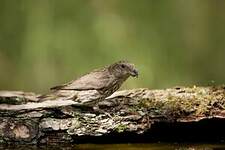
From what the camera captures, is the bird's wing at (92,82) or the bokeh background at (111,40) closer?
the bird's wing at (92,82)

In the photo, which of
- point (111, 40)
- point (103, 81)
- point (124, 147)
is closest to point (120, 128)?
point (124, 147)

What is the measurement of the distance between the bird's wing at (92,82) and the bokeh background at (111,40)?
591 mm

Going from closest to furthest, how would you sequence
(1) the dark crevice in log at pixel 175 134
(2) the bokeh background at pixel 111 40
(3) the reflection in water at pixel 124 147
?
(3) the reflection in water at pixel 124 147, (1) the dark crevice in log at pixel 175 134, (2) the bokeh background at pixel 111 40

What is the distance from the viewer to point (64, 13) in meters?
2.41

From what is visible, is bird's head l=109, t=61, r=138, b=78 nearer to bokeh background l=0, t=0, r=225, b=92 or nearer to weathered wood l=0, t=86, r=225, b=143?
weathered wood l=0, t=86, r=225, b=143

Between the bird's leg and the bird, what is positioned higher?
the bird

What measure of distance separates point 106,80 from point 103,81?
0.01 m

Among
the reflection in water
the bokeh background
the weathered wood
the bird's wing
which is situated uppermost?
the bokeh background

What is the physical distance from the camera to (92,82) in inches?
70.9

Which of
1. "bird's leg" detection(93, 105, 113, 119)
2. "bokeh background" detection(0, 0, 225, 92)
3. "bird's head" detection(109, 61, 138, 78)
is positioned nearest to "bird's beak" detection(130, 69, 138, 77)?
"bird's head" detection(109, 61, 138, 78)

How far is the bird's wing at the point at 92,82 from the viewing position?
1780mm

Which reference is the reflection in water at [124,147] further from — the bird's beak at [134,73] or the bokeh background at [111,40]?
the bokeh background at [111,40]

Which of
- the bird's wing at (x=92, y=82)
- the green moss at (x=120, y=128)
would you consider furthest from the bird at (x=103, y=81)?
the green moss at (x=120, y=128)

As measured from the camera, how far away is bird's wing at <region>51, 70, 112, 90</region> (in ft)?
5.84
